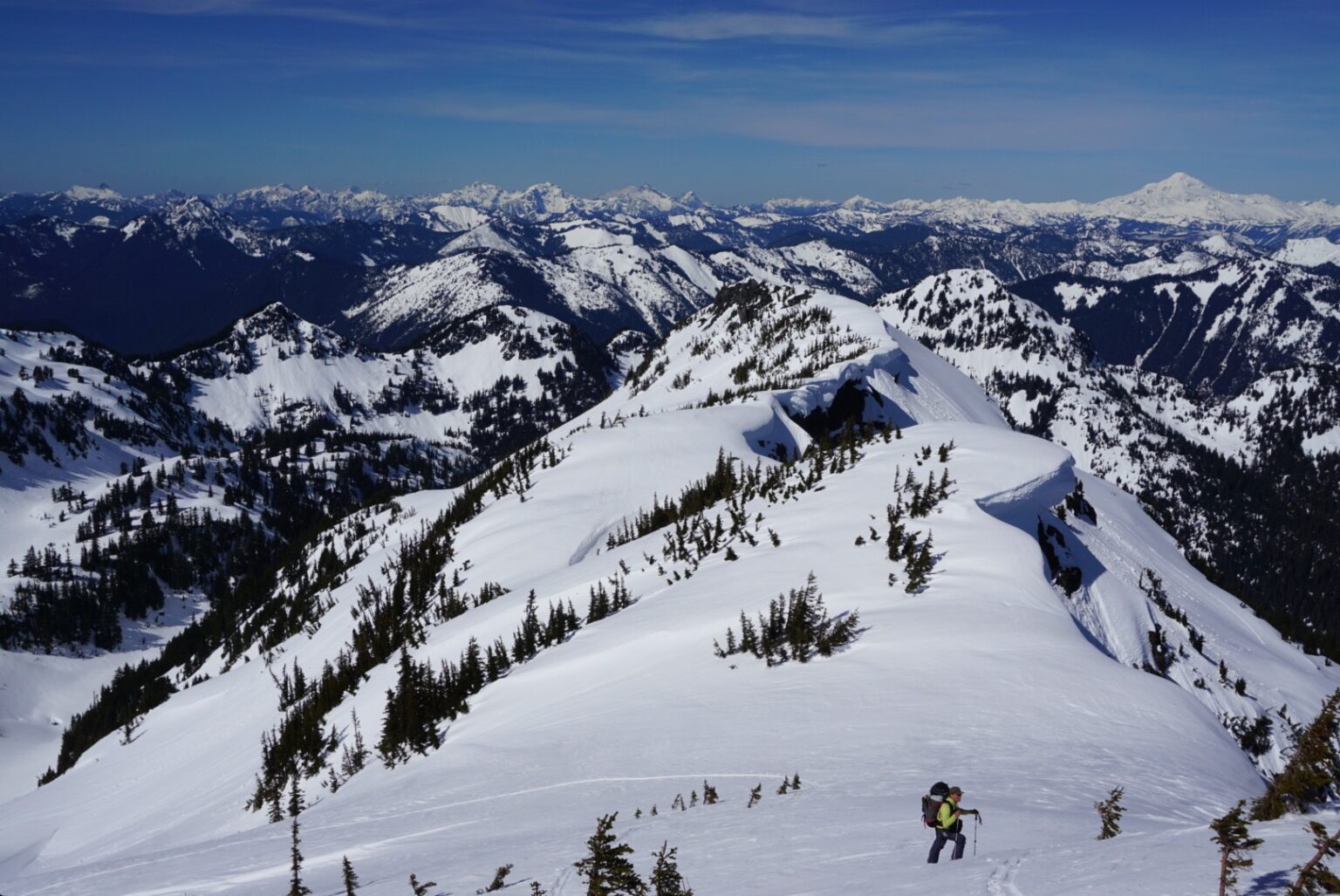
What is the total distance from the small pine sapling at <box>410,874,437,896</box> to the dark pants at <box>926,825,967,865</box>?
30.1 feet

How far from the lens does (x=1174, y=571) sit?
5044 centimetres

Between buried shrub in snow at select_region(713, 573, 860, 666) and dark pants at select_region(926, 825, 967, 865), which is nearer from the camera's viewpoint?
dark pants at select_region(926, 825, 967, 865)

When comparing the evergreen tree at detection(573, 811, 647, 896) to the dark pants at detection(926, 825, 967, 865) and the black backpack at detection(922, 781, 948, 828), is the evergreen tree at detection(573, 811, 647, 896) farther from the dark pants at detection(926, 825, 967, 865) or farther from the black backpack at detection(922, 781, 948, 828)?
the black backpack at detection(922, 781, 948, 828)

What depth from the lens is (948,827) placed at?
40.2 ft

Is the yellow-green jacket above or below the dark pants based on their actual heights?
above

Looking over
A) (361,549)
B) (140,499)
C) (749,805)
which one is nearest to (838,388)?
(361,549)

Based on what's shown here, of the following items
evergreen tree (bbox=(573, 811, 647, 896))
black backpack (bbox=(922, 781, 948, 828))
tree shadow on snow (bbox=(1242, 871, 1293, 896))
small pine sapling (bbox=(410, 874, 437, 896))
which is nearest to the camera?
tree shadow on snow (bbox=(1242, 871, 1293, 896))

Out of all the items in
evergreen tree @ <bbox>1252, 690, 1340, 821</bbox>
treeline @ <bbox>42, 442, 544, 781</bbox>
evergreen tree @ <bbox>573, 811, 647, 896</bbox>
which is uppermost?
evergreen tree @ <bbox>1252, 690, 1340, 821</bbox>

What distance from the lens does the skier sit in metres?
12.2

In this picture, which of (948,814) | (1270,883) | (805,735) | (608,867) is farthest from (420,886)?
(1270,883)

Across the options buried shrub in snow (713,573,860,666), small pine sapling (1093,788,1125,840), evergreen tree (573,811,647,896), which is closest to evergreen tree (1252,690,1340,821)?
small pine sapling (1093,788,1125,840)

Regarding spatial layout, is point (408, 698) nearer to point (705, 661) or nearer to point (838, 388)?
point (705, 661)

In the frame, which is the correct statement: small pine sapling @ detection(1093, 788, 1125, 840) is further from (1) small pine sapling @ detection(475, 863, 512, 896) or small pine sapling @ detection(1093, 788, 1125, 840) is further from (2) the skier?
(1) small pine sapling @ detection(475, 863, 512, 896)

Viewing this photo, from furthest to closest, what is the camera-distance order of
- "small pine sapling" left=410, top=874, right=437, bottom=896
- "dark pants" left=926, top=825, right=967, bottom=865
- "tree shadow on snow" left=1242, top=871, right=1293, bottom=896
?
"small pine sapling" left=410, top=874, right=437, bottom=896 → "dark pants" left=926, top=825, right=967, bottom=865 → "tree shadow on snow" left=1242, top=871, right=1293, bottom=896
